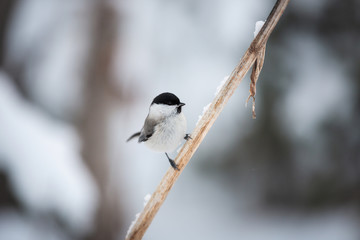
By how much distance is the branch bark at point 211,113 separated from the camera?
877 mm

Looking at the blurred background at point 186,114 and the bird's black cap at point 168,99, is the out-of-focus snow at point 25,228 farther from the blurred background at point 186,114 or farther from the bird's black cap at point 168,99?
the bird's black cap at point 168,99

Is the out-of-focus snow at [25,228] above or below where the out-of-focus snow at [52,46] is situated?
below

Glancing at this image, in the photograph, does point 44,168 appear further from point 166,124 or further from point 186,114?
point 186,114

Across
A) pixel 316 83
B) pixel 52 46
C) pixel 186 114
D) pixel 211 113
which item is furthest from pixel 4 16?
pixel 316 83

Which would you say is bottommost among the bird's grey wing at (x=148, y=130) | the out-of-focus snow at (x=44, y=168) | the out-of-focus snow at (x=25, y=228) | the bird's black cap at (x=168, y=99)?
the out-of-focus snow at (x=25, y=228)

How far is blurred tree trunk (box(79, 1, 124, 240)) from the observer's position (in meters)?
1.99

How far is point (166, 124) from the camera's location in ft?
4.52

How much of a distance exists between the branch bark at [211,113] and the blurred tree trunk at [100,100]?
110 centimetres

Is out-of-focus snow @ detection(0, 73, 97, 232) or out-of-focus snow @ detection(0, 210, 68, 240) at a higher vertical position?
out-of-focus snow @ detection(0, 73, 97, 232)

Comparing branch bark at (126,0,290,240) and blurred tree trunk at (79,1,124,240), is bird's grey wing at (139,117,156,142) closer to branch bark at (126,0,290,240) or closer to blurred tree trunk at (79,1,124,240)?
branch bark at (126,0,290,240)

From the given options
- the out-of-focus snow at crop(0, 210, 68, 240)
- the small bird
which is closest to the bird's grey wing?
the small bird

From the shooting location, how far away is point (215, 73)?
3.21m

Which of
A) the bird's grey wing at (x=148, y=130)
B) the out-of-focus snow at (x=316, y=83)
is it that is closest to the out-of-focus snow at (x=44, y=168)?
the bird's grey wing at (x=148, y=130)

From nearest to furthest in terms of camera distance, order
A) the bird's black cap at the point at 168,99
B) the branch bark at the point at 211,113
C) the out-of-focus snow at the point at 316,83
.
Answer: the branch bark at the point at 211,113
the bird's black cap at the point at 168,99
the out-of-focus snow at the point at 316,83
